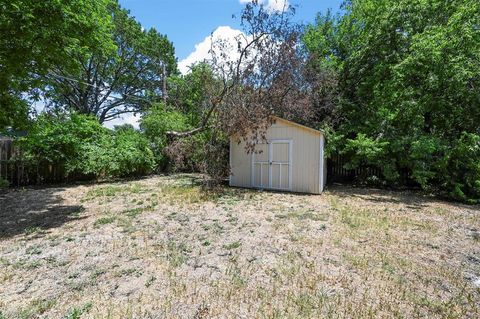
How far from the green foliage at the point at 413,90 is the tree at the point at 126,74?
13.7 metres

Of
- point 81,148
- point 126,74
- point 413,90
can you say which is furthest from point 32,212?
Result: point 126,74

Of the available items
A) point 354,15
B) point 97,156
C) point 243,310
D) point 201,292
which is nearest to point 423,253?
point 243,310

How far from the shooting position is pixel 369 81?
11.0 m

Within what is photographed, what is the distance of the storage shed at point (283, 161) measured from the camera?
8.61 meters

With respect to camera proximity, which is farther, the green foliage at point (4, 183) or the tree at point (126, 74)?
the tree at point (126, 74)

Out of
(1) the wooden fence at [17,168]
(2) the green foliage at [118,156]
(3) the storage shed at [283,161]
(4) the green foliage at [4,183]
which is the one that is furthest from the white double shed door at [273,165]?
(4) the green foliage at [4,183]

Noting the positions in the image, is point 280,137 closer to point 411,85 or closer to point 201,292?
point 411,85

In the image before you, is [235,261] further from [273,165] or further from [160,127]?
[160,127]

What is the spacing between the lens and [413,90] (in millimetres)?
9594

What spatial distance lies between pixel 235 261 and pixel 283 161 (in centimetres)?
587

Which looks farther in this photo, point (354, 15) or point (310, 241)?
point (354, 15)

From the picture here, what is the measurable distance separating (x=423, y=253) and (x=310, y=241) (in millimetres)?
1570

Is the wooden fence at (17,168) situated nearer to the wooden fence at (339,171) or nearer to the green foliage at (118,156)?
the green foliage at (118,156)

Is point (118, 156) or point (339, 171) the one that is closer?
point (118, 156)
